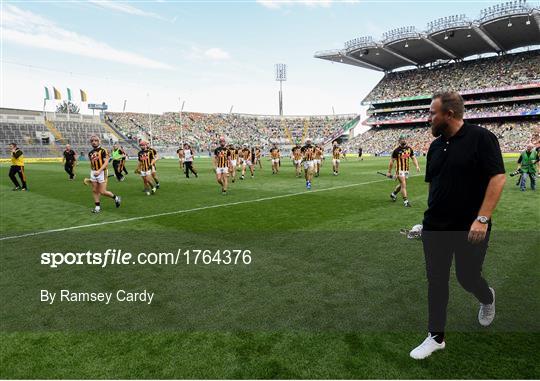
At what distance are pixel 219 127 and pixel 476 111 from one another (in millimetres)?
52443

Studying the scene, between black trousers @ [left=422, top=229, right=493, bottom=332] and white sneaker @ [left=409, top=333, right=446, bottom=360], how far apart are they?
105mm

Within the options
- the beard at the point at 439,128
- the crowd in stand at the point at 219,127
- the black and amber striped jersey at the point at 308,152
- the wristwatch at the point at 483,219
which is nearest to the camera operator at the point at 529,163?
the black and amber striped jersey at the point at 308,152

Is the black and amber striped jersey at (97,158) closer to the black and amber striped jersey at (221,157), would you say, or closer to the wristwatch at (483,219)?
the black and amber striped jersey at (221,157)

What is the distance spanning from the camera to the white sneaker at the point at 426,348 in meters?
3.15

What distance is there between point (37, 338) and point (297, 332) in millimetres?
2585

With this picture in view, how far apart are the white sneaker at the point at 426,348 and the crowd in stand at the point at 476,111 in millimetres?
59279

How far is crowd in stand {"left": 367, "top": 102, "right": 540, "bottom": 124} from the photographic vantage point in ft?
186

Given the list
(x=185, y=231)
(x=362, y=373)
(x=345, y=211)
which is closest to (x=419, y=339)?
(x=362, y=373)

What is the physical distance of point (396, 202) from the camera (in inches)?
455

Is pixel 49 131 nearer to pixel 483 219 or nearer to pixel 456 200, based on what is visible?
pixel 456 200

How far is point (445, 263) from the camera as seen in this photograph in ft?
10.4

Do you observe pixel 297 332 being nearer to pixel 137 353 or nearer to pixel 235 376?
pixel 235 376

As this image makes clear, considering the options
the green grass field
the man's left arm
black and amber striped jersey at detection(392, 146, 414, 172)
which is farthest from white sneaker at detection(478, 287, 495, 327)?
black and amber striped jersey at detection(392, 146, 414, 172)

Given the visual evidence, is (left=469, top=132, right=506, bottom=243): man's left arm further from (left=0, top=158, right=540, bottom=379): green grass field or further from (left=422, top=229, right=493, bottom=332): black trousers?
(left=0, top=158, right=540, bottom=379): green grass field
